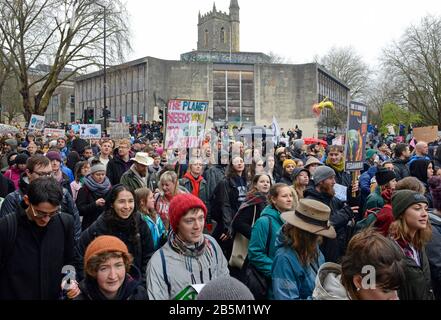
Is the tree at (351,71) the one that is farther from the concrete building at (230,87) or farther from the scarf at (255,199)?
the scarf at (255,199)

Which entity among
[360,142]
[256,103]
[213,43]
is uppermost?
[213,43]

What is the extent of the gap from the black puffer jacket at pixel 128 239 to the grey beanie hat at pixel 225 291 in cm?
212

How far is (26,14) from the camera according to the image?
25906 mm

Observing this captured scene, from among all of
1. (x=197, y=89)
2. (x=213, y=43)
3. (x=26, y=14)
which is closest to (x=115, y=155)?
(x=26, y=14)

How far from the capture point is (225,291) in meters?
1.89

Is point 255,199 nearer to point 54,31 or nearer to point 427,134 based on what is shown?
point 427,134

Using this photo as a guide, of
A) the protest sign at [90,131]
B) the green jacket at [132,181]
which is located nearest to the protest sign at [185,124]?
the green jacket at [132,181]

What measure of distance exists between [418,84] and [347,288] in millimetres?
42660

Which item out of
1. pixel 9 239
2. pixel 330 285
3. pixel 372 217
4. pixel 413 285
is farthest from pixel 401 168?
pixel 9 239

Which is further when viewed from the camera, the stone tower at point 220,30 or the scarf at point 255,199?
the stone tower at point 220,30

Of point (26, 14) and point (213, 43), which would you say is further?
point (213, 43)

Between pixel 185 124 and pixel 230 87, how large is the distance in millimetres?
42450

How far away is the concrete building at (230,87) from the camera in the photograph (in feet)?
161
